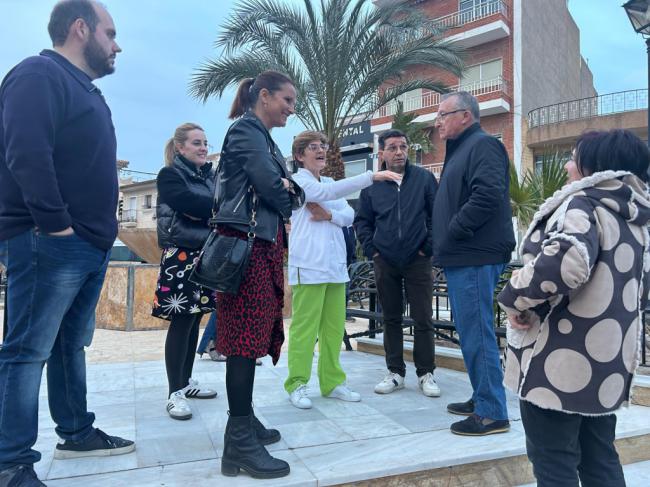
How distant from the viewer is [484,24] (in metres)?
21.7

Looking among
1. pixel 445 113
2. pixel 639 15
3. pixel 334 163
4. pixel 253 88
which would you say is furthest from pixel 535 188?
pixel 253 88

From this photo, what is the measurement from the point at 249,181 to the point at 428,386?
→ 84.5 inches

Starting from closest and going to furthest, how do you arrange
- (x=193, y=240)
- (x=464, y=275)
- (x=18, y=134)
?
(x=18, y=134), (x=464, y=275), (x=193, y=240)

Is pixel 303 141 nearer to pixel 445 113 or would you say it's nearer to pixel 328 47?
pixel 445 113

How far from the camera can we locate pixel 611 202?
1761 mm

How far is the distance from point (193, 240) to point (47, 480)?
1532mm

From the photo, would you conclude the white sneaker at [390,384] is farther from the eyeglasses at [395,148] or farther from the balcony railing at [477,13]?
the balcony railing at [477,13]

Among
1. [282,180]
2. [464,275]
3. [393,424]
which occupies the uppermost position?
[282,180]

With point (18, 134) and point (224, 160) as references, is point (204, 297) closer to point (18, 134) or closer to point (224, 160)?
point (224, 160)

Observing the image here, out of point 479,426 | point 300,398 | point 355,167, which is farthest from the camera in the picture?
Result: point 355,167

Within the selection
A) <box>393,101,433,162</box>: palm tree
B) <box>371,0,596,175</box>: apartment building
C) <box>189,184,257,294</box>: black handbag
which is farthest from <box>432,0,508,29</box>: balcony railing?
<box>189,184,257,294</box>: black handbag

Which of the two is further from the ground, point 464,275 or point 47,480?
point 464,275

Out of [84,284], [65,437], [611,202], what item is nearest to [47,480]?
[65,437]

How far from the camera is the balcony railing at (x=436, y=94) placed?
72.1 ft
